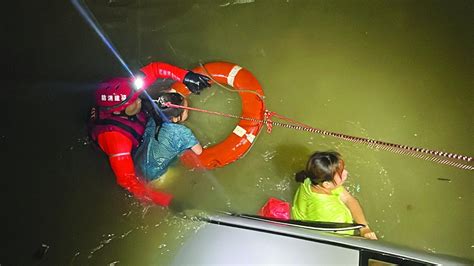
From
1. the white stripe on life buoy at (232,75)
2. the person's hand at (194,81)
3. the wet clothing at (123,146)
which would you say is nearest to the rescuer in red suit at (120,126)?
the wet clothing at (123,146)

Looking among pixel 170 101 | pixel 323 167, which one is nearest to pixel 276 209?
pixel 323 167

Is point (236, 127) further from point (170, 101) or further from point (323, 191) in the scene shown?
point (323, 191)

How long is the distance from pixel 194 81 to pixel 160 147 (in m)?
0.58

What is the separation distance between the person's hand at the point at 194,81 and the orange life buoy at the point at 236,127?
0.22m

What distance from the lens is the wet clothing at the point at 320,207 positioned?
2625mm

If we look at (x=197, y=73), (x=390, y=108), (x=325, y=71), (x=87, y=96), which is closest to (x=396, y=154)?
(x=390, y=108)

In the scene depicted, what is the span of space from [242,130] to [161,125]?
0.68 m

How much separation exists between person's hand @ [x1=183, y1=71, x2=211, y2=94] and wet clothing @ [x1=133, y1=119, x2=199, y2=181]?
1.24 ft

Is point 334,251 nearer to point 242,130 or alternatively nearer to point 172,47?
point 242,130

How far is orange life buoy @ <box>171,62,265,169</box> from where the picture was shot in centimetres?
339

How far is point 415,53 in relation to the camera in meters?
3.74

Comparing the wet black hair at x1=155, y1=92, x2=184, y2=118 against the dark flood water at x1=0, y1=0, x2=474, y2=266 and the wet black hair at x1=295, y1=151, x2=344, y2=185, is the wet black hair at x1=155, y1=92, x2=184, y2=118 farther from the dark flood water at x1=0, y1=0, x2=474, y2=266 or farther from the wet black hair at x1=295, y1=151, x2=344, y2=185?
the wet black hair at x1=295, y1=151, x2=344, y2=185

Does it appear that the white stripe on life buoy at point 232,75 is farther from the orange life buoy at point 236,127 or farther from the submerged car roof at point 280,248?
the submerged car roof at point 280,248

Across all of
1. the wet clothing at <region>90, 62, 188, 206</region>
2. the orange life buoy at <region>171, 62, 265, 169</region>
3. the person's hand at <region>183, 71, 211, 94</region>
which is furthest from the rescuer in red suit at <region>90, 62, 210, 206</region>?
the orange life buoy at <region>171, 62, 265, 169</region>
